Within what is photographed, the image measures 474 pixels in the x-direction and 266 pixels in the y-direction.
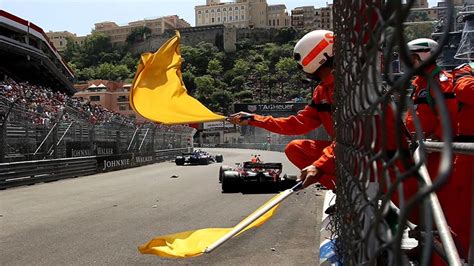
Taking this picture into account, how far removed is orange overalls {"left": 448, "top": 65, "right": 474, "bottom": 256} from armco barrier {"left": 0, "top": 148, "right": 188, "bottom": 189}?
14.1 meters

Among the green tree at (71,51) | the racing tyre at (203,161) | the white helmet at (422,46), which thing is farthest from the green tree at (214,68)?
the white helmet at (422,46)

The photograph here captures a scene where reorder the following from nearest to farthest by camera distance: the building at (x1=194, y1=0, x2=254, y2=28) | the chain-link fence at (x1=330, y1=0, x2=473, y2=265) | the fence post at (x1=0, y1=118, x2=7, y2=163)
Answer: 1. the chain-link fence at (x1=330, y1=0, x2=473, y2=265)
2. the fence post at (x1=0, y1=118, x2=7, y2=163)
3. the building at (x1=194, y1=0, x2=254, y2=28)

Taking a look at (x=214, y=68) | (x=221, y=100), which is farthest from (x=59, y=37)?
(x=221, y=100)

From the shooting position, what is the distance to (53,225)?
8289 mm

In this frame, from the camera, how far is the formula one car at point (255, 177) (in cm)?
1291

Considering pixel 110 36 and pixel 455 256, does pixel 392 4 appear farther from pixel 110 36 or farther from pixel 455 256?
pixel 110 36

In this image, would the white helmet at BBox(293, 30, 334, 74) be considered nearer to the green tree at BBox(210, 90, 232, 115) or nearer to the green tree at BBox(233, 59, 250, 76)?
the green tree at BBox(210, 90, 232, 115)

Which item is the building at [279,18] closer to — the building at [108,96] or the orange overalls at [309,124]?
the building at [108,96]

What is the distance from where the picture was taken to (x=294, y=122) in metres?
4.46

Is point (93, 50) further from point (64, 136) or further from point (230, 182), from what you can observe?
point (230, 182)

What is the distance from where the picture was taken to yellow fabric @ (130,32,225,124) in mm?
4844

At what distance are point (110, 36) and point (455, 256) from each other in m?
178

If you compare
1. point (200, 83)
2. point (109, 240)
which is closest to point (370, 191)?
point (109, 240)

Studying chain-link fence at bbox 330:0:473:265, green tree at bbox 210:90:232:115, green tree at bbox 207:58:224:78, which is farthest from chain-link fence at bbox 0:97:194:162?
green tree at bbox 207:58:224:78
